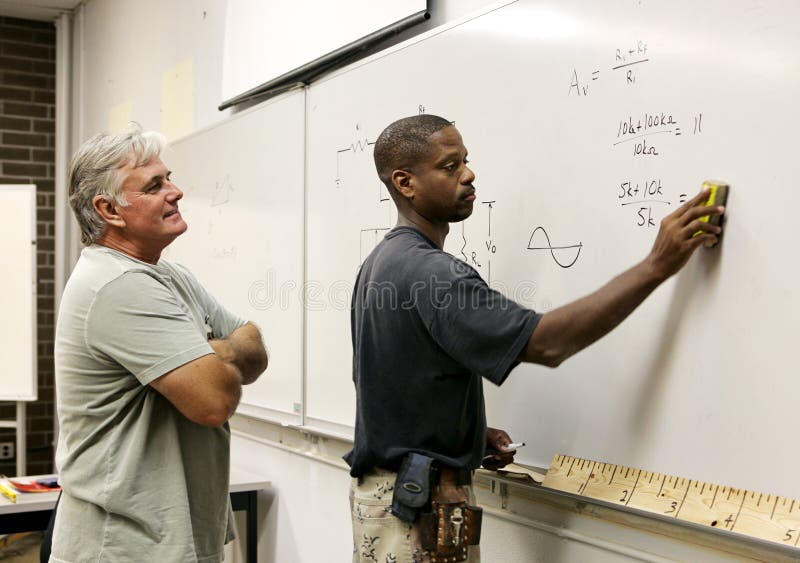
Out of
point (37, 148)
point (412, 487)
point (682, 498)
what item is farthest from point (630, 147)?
point (37, 148)

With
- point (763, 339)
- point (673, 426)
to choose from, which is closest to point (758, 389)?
point (763, 339)

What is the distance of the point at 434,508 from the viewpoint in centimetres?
162

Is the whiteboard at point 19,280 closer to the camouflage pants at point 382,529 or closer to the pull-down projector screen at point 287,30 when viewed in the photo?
the pull-down projector screen at point 287,30

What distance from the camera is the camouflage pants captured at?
1633mm

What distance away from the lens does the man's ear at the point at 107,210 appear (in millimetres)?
1763

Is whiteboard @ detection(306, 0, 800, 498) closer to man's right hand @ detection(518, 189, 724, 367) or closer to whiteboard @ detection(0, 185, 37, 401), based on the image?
man's right hand @ detection(518, 189, 724, 367)

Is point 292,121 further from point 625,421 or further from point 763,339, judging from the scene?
point 763,339

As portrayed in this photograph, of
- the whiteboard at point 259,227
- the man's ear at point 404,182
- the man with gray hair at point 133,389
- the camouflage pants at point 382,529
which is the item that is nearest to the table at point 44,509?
the whiteboard at point 259,227

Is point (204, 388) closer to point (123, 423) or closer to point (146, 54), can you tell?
point (123, 423)

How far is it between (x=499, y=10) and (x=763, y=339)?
3.37 feet

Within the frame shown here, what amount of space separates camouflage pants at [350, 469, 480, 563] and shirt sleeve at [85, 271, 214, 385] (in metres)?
0.42

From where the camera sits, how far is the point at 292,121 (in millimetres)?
2988

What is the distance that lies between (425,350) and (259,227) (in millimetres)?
1748

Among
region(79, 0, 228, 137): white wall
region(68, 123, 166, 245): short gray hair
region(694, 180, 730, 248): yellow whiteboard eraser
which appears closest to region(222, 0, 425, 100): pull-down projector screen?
region(79, 0, 228, 137): white wall
